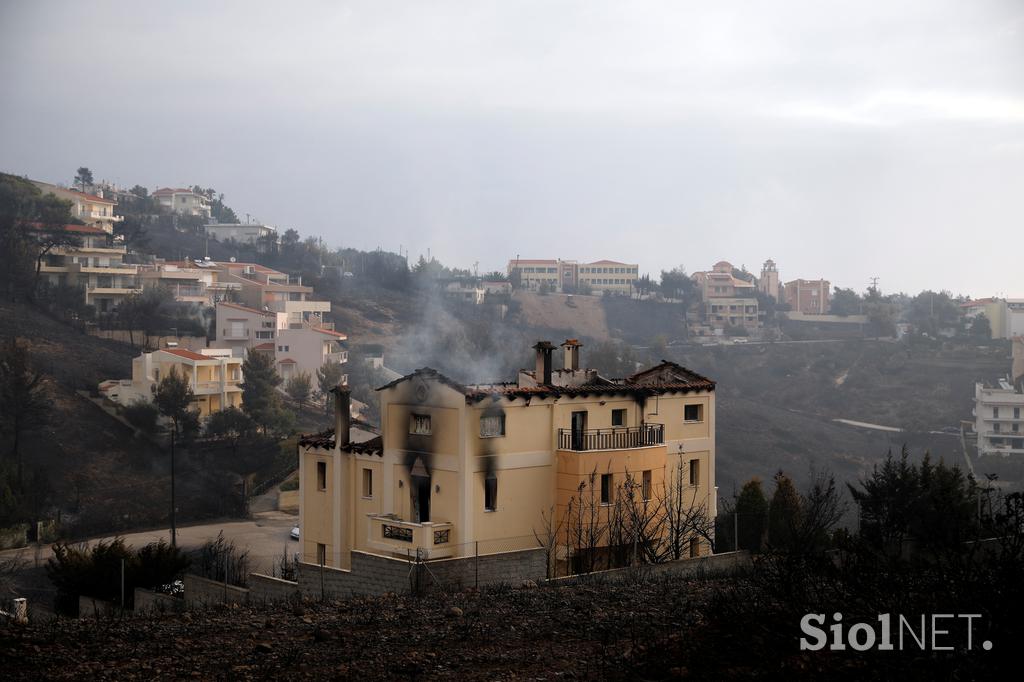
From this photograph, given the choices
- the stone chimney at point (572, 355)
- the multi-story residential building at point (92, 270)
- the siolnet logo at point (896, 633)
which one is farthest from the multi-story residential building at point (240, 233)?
the siolnet logo at point (896, 633)

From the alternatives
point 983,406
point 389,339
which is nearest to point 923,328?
point 983,406

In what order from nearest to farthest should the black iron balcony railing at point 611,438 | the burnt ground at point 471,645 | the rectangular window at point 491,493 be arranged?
the burnt ground at point 471,645 → the rectangular window at point 491,493 → the black iron balcony railing at point 611,438

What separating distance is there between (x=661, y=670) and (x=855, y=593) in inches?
68.8

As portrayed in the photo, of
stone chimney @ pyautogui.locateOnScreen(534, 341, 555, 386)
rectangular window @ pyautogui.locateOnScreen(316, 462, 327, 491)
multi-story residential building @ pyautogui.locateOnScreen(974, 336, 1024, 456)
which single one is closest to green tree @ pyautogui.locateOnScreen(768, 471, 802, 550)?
stone chimney @ pyautogui.locateOnScreen(534, 341, 555, 386)

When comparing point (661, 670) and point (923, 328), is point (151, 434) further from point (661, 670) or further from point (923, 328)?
point (923, 328)

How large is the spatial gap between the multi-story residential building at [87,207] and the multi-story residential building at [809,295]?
7052 centimetres

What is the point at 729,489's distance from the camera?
52.8 m

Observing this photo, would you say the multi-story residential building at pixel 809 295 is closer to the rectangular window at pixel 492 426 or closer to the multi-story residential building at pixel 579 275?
the multi-story residential building at pixel 579 275

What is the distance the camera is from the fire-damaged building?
2045cm

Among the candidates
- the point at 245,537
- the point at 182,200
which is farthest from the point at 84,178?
the point at 245,537

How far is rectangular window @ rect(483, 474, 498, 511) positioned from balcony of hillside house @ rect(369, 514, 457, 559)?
2.57 feet

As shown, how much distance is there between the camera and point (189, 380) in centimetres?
4688

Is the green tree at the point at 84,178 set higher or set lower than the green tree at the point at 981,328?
higher

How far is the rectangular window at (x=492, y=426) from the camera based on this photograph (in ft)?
67.5
